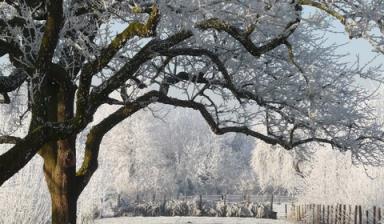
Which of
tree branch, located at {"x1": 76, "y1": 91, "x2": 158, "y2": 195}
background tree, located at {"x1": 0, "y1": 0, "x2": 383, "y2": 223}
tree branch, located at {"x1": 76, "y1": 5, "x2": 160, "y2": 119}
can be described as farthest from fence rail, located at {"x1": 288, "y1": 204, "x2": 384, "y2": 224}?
tree branch, located at {"x1": 76, "y1": 5, "x2": 160, "y2": 119}

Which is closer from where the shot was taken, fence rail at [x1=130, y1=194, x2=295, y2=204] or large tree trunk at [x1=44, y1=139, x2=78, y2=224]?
large tree trunk at [x1=44, y1=139, x2=78, y2=224]

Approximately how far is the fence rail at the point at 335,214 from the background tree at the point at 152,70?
10.0 meters

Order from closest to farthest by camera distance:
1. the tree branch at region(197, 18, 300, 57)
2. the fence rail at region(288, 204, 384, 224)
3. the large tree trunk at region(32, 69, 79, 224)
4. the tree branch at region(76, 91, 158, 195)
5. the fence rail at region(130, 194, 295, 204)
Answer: the tree branch at region(197, 18, 300, 57) → the large tree trunk at region(32, 69, 79, 224) → the tree branch at region(76, 91, 158, 195) → the fence rail at region(288, 204, 384, 224) → the fence rail at region(130, 194, 295, 204)

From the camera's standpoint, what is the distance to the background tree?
793 centimetres

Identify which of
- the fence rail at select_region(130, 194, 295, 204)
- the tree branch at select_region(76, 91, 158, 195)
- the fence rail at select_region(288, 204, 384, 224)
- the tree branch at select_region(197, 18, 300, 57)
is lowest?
the fence rail at select_region(288, 204, 384, 224)

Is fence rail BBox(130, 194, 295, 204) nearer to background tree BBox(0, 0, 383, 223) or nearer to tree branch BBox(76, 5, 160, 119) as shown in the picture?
background tree BBox(0, 0, 383, 223)

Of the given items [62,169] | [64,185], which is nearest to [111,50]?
[62,169]

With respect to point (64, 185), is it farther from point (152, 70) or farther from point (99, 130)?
point (152, 70)

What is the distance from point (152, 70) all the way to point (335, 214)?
1754 centimetres

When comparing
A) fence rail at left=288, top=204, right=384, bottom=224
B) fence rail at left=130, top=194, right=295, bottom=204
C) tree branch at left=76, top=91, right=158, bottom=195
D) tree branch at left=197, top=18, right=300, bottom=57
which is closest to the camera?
tree branch at left=197, top=18, right=300, bottom=57

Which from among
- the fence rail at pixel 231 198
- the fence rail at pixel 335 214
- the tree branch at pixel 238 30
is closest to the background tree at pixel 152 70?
the tree branch at pixel 238 30

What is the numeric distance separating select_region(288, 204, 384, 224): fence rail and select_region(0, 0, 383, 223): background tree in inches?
395

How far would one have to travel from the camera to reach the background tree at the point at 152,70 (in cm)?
793

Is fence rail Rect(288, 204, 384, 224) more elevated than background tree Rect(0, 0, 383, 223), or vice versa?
background tree Rect(0, 0, 383, 223)
